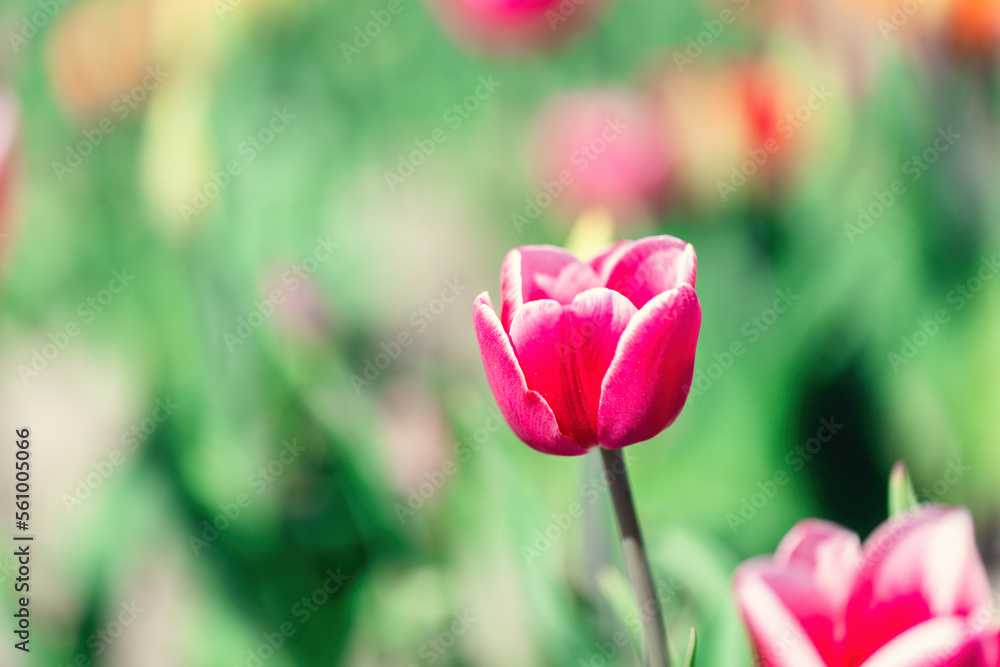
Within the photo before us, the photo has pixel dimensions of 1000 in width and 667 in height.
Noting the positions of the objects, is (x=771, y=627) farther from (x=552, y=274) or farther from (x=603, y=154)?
(x=603, y=154)

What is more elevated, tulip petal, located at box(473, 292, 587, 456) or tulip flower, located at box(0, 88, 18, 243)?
tulip flower, located at box(0, 88, 18, 243)

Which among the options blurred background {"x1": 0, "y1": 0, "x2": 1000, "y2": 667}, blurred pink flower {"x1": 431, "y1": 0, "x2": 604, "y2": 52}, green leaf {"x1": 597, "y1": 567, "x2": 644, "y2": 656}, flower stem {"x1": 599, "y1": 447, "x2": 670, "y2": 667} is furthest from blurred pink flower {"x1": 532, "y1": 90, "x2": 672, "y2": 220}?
flower stem {"x1": 599, "y1": 447, "x2": 670, "y2": 667}

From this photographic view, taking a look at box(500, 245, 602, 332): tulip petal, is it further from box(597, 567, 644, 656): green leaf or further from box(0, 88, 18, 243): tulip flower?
box(0, 88, 18, 243): tulip flower

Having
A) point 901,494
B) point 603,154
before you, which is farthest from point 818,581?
point 603,154

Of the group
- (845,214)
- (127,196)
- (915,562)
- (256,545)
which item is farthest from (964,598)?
(127,196)

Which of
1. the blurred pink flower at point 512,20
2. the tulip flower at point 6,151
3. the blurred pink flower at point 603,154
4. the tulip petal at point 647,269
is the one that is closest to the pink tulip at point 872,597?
the tulip petal at point 647,269

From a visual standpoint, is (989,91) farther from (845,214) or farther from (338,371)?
(338,371)
